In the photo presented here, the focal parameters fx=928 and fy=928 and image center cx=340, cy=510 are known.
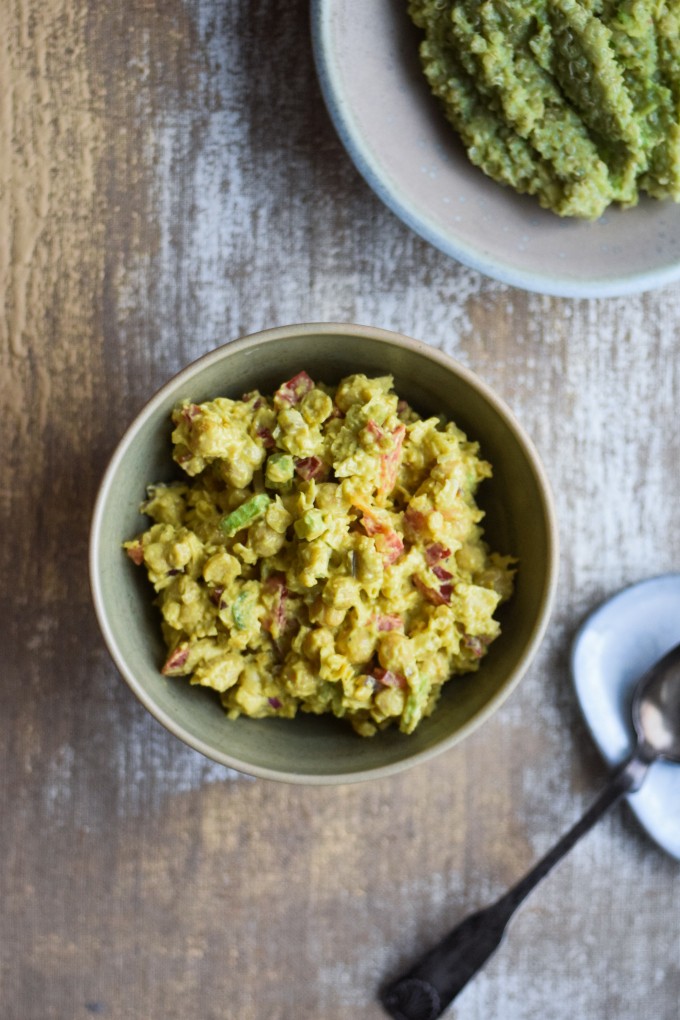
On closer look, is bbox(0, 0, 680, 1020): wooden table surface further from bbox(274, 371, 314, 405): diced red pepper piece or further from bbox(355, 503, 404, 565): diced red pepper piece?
bbox(355, 503, 404, 565): diced red pepper piece

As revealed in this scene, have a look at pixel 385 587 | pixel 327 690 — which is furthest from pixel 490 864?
pixel 385 587

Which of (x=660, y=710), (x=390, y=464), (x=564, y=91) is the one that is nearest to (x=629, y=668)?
(x=660, y=710)

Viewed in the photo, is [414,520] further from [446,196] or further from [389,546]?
[446,196]

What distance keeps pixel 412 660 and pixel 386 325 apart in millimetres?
710

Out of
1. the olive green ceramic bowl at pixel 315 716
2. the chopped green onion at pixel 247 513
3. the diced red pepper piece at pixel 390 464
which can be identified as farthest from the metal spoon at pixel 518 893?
the chopped green onion at pixel 247 513

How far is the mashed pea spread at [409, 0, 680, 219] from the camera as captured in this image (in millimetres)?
1539

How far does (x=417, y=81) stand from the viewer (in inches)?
66.0

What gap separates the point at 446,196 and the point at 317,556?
715 millimetres

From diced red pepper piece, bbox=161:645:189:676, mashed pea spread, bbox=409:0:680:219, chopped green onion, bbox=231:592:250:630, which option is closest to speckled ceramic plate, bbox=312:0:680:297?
mashed pea spread, bbox=409:0:680:219

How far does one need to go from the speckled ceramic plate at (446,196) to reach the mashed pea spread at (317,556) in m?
0.34

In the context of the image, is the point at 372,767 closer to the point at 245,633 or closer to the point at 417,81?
the point at 245,633

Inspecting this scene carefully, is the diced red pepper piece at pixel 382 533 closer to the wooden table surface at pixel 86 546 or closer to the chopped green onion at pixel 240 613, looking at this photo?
the chopped green onion at pixel 240 613

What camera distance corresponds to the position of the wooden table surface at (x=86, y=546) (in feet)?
5.98

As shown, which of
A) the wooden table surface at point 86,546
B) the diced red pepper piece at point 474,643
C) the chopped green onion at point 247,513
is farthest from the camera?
the wooden table surface at point 86,546
